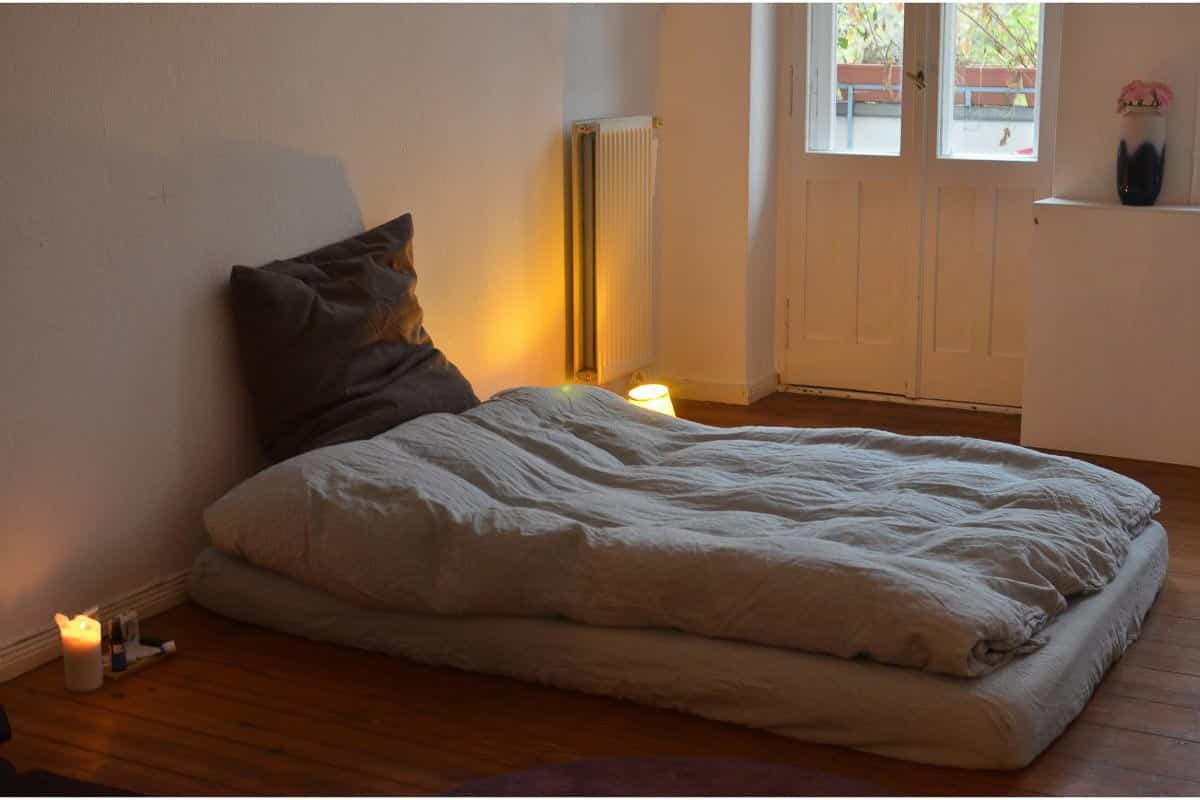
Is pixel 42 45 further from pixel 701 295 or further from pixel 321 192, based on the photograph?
pixel 701 295

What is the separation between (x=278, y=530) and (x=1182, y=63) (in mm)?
3048

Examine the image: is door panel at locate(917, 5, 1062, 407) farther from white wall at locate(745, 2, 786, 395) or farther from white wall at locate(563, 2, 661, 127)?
white wall at locate(563, 2, 661, 127)

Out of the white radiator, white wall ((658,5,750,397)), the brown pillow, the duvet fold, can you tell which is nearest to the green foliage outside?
white wall ((658,5,750,397))

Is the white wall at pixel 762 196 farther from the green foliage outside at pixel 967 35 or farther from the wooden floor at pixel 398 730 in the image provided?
the wooden floor at pixel 398 730

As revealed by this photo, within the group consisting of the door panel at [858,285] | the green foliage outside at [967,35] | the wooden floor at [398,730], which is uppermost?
the green foliage outside at [967,35]

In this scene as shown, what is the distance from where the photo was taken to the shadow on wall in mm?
2977

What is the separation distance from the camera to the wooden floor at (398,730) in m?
2.56

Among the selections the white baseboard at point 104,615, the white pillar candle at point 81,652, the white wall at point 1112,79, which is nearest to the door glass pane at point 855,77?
the white wall at point 1112,79

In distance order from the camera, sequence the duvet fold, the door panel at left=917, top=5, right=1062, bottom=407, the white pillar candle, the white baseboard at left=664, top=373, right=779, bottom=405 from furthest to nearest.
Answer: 1. the white baseboard at left=664, top=373, right=779, bottom=405
2. the door panel at left=917, top=5, right=1062, bottom=407
3. the white pillar candle
4. the duvet fold

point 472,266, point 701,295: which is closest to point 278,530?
point 472,266

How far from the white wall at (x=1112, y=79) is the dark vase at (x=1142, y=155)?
0.20 feet

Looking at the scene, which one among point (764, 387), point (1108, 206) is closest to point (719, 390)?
point (764, 387)

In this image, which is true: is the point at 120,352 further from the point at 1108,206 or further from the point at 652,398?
the point at 1108,206

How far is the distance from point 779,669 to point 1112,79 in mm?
2611
